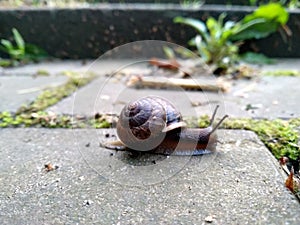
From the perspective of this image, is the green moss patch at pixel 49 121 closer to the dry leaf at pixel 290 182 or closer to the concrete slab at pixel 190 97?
the concrete slab at pixel 190 97

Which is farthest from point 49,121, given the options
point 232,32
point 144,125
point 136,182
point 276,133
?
point 232,32

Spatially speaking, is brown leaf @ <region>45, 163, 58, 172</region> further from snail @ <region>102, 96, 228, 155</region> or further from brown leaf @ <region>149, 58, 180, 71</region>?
brown leaf @ <region>149, 58, 180, 71</region>

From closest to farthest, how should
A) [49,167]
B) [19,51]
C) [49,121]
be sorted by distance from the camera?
[49,167], [49,121], [19,51]

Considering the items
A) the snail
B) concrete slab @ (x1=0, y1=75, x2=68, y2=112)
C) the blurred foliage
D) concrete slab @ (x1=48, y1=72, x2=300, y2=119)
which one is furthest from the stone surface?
the blurred foliage

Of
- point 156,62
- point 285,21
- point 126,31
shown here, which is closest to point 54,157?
point 156,62

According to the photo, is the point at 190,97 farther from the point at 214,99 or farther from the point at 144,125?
the point at 144,125

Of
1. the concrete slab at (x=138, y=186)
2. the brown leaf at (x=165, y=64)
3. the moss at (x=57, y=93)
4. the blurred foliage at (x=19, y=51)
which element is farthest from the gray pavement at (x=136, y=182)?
the blurred foliage at (x=19, y=51)
